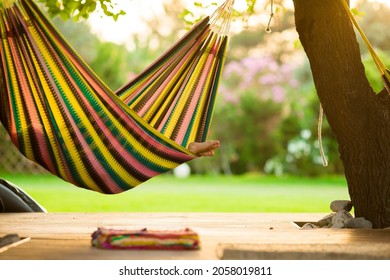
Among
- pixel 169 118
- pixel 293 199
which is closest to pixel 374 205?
pixel 169 118

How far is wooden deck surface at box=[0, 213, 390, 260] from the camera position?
6.50 ft

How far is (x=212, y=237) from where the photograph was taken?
7.89ft

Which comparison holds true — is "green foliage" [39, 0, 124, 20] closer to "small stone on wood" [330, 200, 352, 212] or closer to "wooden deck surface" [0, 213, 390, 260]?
"wooden deck surface" [0, 213, 390, 260]

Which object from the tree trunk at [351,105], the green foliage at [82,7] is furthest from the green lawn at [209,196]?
the tree trunk at [351,105]

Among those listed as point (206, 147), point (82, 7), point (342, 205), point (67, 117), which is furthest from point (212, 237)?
point (82, 7)

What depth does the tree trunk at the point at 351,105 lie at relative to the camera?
280 cm

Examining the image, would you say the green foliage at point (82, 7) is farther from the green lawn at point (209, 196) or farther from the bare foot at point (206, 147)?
the green lawn at point (209, 196)

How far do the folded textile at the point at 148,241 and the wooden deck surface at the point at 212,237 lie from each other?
0.04 m

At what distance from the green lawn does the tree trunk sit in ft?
9.66

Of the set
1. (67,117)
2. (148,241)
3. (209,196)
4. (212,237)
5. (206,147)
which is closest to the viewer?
(148,241)

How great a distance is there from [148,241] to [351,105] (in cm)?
114

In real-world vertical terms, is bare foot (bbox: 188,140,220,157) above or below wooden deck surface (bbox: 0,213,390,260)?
above

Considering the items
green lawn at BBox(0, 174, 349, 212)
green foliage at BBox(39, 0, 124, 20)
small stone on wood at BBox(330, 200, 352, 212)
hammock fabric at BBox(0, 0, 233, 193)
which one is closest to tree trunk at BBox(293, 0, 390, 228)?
small stone on wood at BBox(330, 200, 352, 212)

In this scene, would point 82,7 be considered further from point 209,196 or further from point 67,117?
point 209,196
